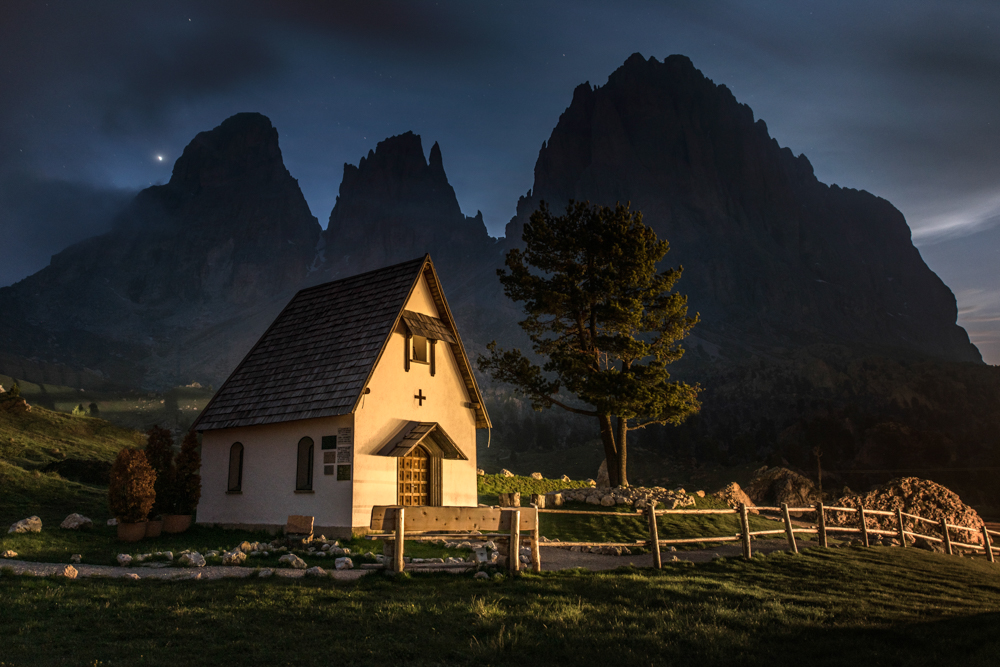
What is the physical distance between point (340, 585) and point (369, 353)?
10429 millimetres

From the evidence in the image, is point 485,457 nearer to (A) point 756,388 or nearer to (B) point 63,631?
(A) point 756,388

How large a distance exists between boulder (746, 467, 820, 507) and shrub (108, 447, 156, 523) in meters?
30.7

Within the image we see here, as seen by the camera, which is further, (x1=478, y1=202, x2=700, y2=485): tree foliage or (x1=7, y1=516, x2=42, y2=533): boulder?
(x1=478, y1=202, x2=700, y2=485): tree foliage

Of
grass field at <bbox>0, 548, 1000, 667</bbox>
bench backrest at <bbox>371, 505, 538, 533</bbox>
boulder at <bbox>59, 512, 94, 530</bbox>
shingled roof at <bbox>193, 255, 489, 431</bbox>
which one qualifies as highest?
shingled roof at <bbox>193, 255, 489, 431</bbox>

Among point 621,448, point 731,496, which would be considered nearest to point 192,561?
point 621,448

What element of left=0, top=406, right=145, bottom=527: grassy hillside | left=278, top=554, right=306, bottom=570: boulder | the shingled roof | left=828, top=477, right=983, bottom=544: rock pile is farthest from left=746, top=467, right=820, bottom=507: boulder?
left=0, top=406, right=145, bottom=527: grassy hillside

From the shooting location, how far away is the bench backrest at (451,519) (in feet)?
38.0

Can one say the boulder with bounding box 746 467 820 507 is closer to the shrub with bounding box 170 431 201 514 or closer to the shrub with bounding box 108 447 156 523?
the shrub with bounding box 170 431 201 514

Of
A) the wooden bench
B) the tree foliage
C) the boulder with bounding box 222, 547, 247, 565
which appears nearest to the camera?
the wooden bench

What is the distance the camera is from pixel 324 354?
70.9ft

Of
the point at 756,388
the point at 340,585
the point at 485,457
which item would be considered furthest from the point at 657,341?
the point at 756,388

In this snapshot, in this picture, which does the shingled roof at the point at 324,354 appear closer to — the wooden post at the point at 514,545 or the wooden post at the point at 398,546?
the wooden post at the point at 398,546

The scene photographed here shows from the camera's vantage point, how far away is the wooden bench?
11.5 m

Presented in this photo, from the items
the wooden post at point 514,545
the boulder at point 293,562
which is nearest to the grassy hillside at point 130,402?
the boulder at point 293,562
